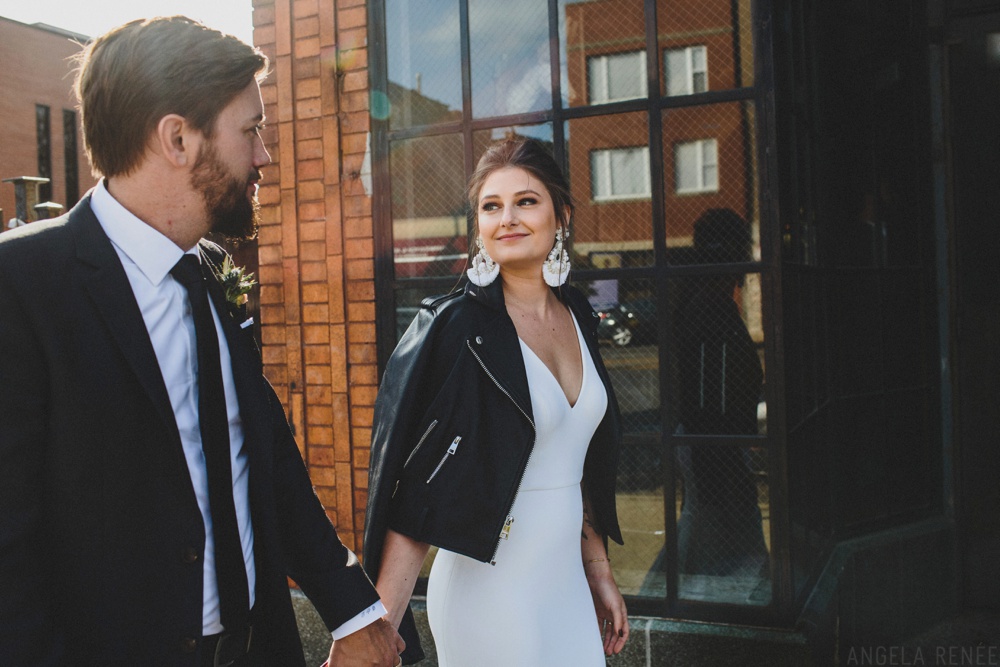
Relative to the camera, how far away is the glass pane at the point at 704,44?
3582 mm

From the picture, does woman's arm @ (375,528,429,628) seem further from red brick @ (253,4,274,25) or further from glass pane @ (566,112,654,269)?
red brick @ (253,4,274,25)

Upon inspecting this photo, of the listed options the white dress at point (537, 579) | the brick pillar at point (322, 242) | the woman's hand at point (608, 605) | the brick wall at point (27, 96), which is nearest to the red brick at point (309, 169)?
the brick pillar at point (322, 242)

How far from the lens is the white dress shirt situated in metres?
1.59

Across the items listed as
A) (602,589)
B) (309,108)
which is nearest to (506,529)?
(602,589)

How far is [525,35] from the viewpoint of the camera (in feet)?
12.9

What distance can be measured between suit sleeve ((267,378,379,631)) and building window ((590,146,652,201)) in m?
2.29

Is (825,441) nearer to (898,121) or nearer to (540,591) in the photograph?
(898,121)

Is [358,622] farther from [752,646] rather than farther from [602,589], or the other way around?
[752,646]

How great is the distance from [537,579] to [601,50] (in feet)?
8.37

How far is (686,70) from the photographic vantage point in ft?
12.0

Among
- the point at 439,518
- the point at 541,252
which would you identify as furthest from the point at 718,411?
the point at 439,518

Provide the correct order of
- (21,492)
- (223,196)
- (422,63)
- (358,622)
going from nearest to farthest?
(21,492) → (223,196) → (358,622) → (422,63)

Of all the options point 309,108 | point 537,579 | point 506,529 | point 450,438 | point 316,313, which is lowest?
point 537,579

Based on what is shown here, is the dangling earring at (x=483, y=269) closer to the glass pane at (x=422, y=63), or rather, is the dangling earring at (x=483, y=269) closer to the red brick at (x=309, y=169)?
the glass pane at (x=422, y=63)
